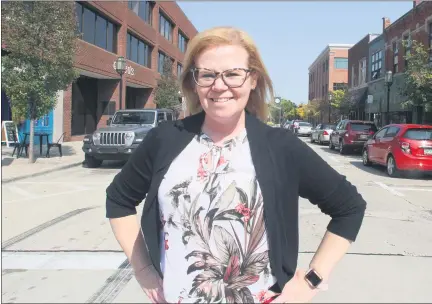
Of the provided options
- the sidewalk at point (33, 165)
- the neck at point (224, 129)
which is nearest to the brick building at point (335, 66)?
the sidewalk at point (33, 165)

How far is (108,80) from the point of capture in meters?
29.5

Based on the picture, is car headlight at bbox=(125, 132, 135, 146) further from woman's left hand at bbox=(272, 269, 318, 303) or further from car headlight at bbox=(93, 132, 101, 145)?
woman's left hand at bbox=(272, 269, 318, 303)

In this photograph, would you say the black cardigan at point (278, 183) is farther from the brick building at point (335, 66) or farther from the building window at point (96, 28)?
the brick building at point (335, 66)

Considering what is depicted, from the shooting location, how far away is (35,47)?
1312 cm

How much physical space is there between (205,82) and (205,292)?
82 centimetres

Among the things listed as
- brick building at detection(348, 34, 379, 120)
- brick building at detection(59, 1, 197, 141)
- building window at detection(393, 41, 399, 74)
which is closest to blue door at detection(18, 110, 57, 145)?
brick building at detection(59, 1, 197, 141)

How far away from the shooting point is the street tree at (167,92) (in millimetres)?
34188

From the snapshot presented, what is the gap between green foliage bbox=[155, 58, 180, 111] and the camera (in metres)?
34.2

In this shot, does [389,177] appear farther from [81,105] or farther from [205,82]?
[81,105]

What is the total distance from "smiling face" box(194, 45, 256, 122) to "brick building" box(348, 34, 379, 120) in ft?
124

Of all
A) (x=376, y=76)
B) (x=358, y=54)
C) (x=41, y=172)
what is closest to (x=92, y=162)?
(x=41, y=172)

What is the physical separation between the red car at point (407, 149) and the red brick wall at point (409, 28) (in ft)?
48.9

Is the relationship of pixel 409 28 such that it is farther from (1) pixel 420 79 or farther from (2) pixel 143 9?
(2) pixel 143 9

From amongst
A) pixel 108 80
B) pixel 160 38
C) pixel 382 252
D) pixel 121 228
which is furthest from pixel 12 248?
pixel 160 38
